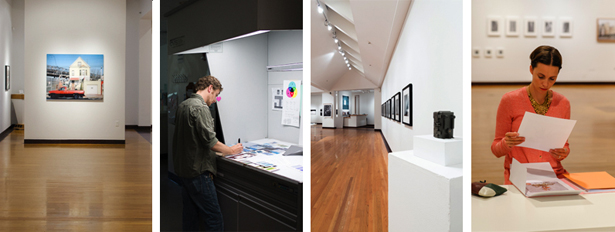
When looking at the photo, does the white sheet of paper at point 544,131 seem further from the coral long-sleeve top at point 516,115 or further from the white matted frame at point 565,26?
the white matted frame at point 565,26

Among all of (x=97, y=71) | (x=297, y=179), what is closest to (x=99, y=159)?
(x=97, y=71)

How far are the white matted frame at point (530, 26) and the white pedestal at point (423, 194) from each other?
654mm

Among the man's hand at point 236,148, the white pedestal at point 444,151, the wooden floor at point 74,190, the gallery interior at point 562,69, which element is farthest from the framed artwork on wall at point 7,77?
the gallery interior at point 562,69

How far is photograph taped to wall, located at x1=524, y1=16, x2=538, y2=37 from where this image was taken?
1094mm

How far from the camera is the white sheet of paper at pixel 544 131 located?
1047 mm

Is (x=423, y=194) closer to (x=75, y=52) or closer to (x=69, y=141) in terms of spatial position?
(x=69, y=141)

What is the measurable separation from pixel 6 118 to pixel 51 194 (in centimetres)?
625

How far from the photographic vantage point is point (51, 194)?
267cm

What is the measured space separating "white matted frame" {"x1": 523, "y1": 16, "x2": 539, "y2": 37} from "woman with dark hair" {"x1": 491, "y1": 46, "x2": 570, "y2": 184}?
0.26ft

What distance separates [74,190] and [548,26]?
4254mm

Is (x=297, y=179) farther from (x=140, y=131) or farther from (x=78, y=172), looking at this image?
(x=140, y=131)

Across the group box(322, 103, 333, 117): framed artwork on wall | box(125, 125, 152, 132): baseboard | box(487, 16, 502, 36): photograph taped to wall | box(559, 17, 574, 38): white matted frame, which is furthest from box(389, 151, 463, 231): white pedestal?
box(125, 125, 152, 132): baseboard

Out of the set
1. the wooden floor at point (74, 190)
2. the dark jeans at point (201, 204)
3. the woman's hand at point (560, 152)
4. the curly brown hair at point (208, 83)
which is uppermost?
the curly brown hair at point (208, 83)

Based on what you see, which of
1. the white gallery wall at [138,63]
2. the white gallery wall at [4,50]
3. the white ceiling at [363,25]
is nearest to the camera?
the white ceiling at [363,25]
